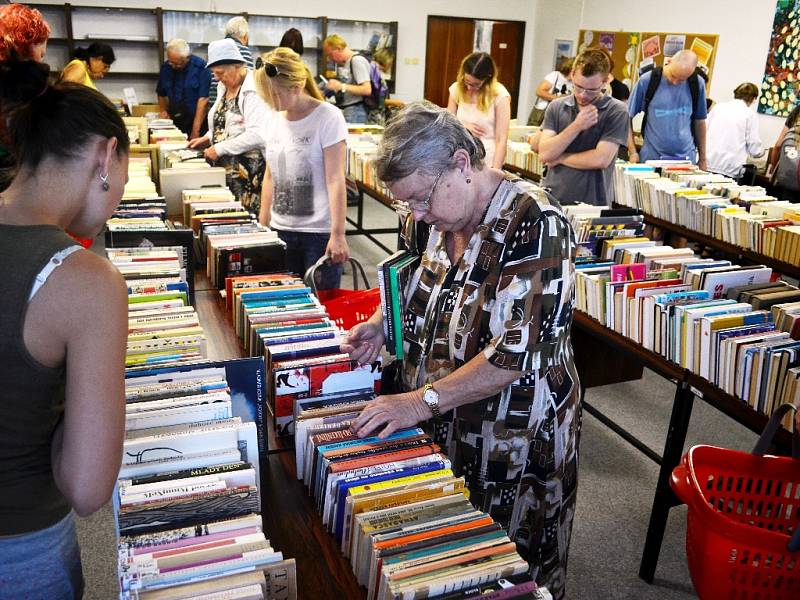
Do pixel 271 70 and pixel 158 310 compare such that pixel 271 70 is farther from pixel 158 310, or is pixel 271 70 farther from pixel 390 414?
pixel 390 414

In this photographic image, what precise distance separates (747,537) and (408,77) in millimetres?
9943

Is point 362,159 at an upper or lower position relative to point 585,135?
lower

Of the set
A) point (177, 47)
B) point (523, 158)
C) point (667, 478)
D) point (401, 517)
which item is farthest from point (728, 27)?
point (401, 517)

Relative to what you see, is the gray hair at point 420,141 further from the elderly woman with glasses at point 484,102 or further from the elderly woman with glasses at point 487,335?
the elderly woman with glasses at point 484,102

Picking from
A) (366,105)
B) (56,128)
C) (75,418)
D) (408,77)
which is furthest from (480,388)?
(408,77)

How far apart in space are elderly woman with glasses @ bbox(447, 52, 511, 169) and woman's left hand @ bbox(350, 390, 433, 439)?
12.8 ft

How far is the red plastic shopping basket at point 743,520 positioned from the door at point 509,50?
10.1 meters

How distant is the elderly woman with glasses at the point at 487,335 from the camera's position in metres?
1.62

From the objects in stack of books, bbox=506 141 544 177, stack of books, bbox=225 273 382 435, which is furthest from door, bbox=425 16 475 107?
stack of books, bbox=225 273 382 435

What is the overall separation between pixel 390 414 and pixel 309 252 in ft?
6.40

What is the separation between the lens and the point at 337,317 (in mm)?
2664

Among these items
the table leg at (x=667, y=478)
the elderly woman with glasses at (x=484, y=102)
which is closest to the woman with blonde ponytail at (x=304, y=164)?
the table leg at (x=667, y=478)

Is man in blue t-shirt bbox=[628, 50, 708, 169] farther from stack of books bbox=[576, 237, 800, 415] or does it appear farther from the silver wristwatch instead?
the silver wristwatch

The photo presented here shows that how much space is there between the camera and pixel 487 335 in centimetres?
169
